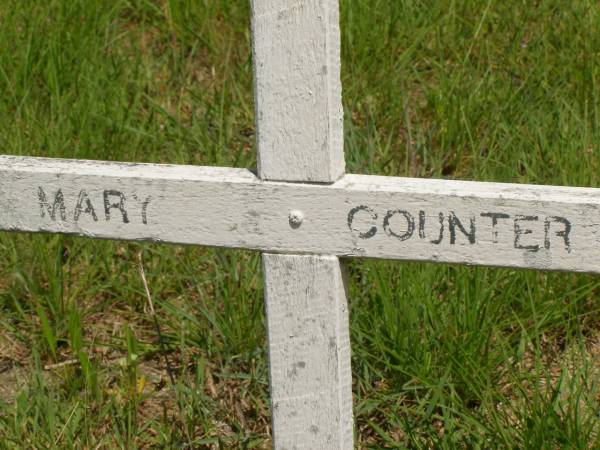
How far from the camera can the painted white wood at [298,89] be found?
1.43 metres

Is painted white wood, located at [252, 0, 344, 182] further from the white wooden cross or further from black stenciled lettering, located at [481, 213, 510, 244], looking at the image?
black stenciled lettering, located at [481, 213, 510, 244]

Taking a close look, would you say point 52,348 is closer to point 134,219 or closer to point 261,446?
point 261,446

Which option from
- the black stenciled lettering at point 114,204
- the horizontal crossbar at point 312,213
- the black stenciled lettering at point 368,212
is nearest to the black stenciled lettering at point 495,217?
the horizontal crossbar at point 312,213

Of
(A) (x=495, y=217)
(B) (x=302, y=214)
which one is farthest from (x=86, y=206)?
(A) (x=495, y=217)

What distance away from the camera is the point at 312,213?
149 centimetres

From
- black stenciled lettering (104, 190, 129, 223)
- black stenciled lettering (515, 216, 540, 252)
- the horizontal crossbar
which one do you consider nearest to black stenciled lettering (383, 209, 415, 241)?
the horizontal crossbar

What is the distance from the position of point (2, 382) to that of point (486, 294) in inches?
41.0

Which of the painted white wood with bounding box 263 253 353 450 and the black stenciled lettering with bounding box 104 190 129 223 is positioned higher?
the black stenciled lettering with bounding box 104 190 129 223

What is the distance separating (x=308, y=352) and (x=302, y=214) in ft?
0.72

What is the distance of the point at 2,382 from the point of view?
2.34m

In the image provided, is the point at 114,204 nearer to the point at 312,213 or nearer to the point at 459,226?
the point at 312,213

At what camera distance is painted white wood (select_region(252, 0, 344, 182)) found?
4.68 ft

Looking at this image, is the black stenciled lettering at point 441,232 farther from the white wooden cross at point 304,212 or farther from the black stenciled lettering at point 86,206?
the black stenciled lettering at point 86,206

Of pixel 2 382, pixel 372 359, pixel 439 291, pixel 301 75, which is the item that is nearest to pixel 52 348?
pixel 2 382
